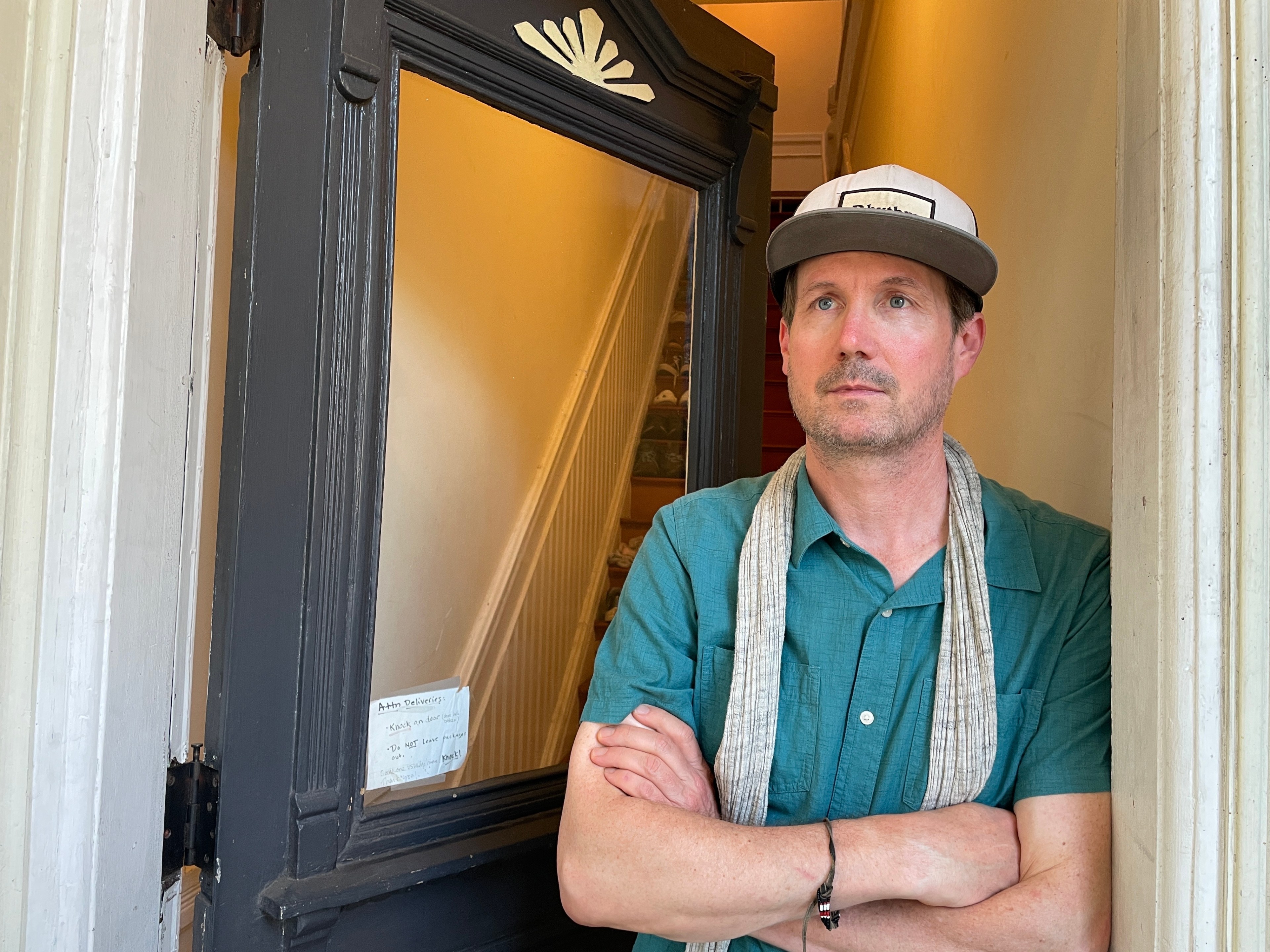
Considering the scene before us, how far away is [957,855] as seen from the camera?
1104 mm

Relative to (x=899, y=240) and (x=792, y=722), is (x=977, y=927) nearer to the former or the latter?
(x=792, y=722)

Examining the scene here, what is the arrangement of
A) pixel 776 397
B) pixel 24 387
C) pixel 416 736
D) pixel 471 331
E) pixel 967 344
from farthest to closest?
1. pixel 776 397
2. pixel 471 331
3. pixel 416 736
4. pixel 967 344
5. pixel 24 387

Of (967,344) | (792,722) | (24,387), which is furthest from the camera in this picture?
(967,344)

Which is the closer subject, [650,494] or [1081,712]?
[1081,712]

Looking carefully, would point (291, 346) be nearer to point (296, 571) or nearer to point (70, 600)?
point (296, 571)

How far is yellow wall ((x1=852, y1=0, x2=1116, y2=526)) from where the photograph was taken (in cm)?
133

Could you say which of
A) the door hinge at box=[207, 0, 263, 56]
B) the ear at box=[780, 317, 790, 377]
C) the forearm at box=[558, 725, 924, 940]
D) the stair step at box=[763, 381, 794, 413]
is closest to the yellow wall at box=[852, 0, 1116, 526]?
the ear at box=[780, 317, 790, 377]

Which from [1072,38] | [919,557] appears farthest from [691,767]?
[1072,38]

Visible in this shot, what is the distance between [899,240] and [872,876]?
0.79 metres

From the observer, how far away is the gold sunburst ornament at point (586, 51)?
1655 mm

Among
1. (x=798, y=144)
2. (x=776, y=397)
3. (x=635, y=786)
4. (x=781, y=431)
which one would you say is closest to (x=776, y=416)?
(x=781, y=431)

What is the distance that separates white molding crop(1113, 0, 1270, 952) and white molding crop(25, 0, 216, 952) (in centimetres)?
109

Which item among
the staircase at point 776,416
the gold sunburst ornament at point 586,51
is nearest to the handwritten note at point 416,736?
the gold sunburst ornament at point 586,51

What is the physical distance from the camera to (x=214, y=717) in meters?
1.31
